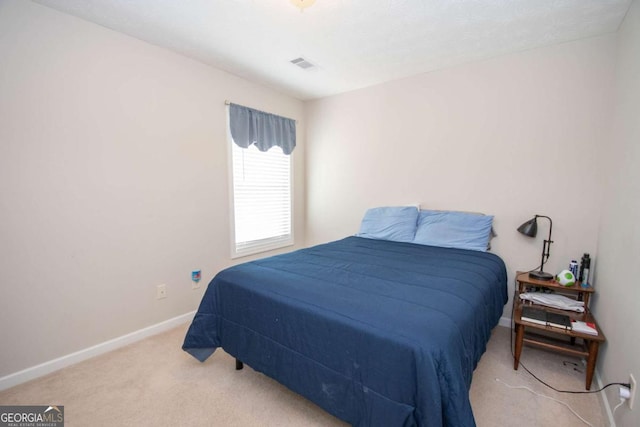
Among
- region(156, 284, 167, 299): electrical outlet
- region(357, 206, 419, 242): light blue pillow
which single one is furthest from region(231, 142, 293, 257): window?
region(357, 206, 419, 242): light blue pillow

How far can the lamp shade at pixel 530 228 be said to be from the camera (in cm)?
230

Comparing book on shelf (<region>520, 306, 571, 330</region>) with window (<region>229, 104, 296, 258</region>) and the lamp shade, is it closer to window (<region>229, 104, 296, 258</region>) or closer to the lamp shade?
the lamp shade

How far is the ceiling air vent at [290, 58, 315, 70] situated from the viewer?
259cm

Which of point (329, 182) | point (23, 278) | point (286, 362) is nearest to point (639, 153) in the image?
point (286, 362)

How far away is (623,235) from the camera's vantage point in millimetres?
1596

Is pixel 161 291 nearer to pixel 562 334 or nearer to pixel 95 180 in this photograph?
pixel 95 180

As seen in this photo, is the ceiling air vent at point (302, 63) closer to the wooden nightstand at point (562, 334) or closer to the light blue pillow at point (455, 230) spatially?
the light blue pillow at point (455, 230)

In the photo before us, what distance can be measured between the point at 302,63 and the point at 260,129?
0.87 metres

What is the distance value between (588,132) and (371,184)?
6.32 feet

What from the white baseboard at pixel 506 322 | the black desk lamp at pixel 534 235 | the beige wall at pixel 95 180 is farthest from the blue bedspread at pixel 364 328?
the beige wall at pixel 95 180

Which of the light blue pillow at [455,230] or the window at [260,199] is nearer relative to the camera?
the light blue pillow at [455,230]

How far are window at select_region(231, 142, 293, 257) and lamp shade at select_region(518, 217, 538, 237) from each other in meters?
2.54

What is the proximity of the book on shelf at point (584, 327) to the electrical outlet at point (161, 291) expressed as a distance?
3.10m

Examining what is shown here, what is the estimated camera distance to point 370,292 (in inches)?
59.1
